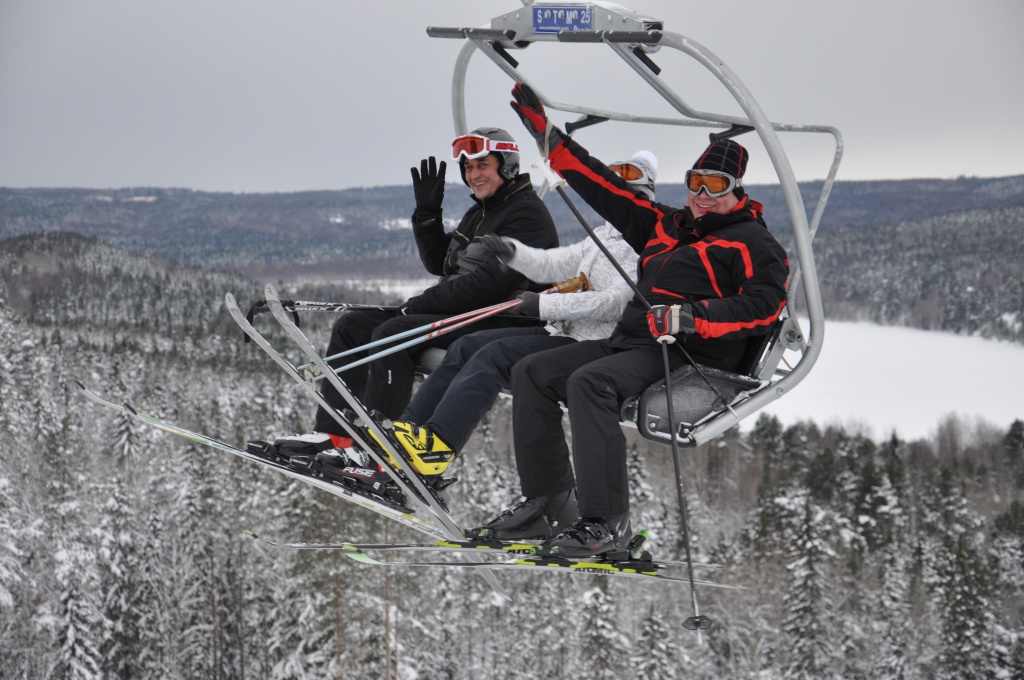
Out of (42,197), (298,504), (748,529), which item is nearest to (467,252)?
(298,504)

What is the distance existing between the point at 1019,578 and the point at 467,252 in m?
61.4

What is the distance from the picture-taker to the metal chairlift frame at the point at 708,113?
486 centimetres

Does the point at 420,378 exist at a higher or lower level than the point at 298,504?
higher

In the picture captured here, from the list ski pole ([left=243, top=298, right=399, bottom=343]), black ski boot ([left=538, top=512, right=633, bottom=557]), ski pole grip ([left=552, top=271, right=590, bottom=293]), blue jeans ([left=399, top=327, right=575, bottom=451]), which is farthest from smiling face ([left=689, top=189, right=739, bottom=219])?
ski pole ([left=243, top=298, right=399, bottom=343])

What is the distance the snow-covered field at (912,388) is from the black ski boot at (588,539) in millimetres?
117387

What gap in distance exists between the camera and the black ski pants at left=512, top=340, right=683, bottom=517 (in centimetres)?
495

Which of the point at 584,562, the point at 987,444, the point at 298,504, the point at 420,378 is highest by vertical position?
the point at 420,378

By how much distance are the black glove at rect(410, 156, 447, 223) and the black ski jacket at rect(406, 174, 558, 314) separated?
0.34m

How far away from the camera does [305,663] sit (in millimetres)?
31922

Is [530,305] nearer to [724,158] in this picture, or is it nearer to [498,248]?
[498,248]

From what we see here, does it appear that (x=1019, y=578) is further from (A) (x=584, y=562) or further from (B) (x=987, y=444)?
(A) (x=584, y=562)

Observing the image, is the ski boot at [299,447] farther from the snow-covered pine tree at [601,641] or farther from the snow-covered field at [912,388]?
the snow-covered field at [912,388]

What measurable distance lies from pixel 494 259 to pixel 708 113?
1473mm

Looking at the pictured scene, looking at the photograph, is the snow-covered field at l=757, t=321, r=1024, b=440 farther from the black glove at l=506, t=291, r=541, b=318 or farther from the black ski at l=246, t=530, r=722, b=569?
the black ski at l=246, t=530, r=722, b=569
